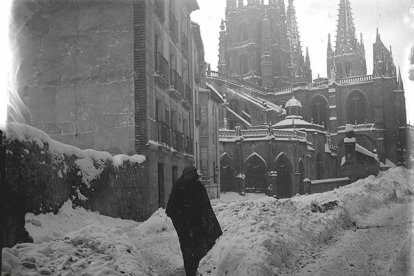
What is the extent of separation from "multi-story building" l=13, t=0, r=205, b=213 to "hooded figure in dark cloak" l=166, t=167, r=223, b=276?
8362 millimetres

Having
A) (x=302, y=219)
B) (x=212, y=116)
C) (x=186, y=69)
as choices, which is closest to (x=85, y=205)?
(x=302, y=219)

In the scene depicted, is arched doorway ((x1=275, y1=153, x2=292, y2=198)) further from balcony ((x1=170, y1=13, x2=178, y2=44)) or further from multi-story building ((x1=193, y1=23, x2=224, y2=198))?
balcony ((x1=170, y1=13, x2=178, y2=44))

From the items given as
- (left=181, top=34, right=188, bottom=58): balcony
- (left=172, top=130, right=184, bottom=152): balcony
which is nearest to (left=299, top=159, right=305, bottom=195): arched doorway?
(left=181, top=34, right=188, bottom=58): balcony

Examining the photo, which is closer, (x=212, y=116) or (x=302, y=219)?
(x=302, y=219)

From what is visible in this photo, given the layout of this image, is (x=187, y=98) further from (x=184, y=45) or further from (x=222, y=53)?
(x=222, y=53)

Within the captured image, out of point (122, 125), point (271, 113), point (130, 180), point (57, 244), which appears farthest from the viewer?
point (271, 113)

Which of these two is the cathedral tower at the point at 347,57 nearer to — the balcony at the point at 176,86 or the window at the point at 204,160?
the window at the point at 204,160

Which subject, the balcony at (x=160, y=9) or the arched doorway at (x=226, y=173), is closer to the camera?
the balcony at (x=160, y=9)

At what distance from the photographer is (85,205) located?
10.6m

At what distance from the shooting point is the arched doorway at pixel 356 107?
206 ft

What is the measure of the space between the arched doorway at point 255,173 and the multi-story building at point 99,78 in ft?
97.9

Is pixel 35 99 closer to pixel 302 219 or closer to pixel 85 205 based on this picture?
pixel 85 205

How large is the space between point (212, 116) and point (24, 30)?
797 inches

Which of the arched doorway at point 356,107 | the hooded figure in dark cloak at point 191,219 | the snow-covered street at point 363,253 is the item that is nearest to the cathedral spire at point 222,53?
the arched doorway at point 356,107
